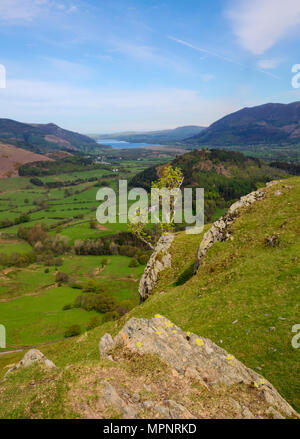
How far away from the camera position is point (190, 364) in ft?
52.4

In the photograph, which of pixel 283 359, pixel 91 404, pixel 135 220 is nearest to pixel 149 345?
pixel 91 404

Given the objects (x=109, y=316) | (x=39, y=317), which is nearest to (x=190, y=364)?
(x=109, y=316)

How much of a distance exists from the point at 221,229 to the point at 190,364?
23778 millimetres

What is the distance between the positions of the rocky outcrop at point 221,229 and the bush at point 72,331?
284ft

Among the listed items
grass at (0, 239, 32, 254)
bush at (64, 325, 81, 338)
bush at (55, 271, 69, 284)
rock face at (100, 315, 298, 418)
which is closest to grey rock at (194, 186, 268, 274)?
rock face at (100, 315, 298, 418)

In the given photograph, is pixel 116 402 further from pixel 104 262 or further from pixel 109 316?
pixel 104 262

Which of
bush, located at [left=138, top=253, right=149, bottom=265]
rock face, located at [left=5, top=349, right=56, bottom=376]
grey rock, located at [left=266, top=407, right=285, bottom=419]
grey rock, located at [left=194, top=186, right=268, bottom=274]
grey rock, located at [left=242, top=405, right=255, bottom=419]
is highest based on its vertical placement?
grey rock, located at [left=194, top=186, right=268, bottom=274]

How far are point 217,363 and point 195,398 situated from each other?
3.57 meters

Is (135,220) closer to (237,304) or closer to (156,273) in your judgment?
(156,273)

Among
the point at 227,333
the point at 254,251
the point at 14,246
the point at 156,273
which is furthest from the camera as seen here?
the point at 14,246

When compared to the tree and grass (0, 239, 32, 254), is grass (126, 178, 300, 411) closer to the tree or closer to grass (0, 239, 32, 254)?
the tree

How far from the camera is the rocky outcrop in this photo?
35.6 metres

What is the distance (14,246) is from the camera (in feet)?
649

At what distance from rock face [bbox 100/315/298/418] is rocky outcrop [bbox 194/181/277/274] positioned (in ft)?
55.9
